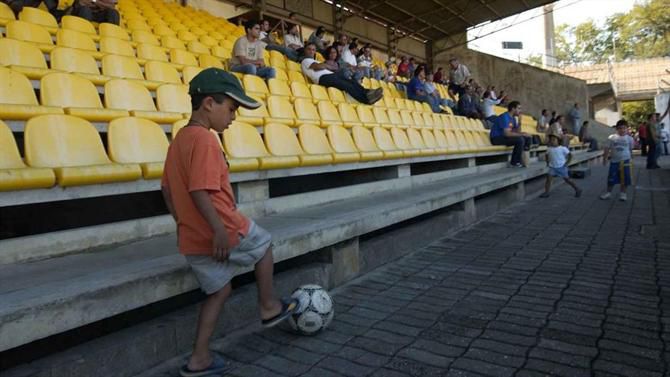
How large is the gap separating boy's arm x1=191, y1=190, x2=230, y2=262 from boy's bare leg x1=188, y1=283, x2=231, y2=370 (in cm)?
25

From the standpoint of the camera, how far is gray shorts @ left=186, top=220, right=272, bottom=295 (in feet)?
6.45

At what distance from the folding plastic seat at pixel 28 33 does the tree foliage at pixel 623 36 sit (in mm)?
40165

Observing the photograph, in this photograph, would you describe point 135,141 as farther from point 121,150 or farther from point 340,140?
point 340,140

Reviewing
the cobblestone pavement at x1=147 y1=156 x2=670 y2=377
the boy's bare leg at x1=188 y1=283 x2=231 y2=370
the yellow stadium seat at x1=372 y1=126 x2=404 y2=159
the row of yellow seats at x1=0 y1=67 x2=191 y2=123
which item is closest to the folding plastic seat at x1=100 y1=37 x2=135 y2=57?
the row of yellow seats at x1=0 y1=67 x2=191 y2=123

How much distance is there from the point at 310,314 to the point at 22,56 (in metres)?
3.59

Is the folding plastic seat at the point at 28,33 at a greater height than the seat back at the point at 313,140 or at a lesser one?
greater

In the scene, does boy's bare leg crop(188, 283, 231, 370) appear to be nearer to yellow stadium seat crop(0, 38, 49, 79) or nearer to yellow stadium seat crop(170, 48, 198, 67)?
yellow stadium seat crop(0, 38, 49, 79)

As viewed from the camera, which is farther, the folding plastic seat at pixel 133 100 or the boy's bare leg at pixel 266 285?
the folding plastic seat at pixel 133 100

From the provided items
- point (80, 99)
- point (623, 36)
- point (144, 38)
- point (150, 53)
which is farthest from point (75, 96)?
point (623, 36)

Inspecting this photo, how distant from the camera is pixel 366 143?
541 cm

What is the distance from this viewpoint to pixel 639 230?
193 inches

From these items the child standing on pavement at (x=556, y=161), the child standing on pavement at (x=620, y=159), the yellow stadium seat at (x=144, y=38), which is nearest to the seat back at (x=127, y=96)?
the yellow stadium seat at (x=144, y=38)

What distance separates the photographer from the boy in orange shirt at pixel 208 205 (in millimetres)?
1835

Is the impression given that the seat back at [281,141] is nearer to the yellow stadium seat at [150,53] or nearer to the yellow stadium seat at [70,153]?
the yellow stadium seat at [70,153]
